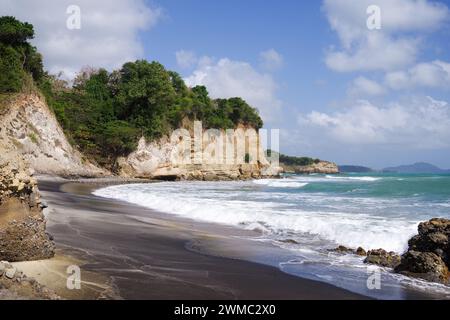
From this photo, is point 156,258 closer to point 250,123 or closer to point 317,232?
point 317,232

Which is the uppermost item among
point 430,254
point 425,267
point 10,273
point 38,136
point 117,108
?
point 117,108

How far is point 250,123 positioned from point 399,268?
6223cm

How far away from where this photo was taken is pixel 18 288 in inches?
183

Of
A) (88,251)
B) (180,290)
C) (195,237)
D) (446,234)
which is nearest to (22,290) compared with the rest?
(180,290)

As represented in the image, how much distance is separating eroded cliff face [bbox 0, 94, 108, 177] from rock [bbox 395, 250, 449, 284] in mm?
28986

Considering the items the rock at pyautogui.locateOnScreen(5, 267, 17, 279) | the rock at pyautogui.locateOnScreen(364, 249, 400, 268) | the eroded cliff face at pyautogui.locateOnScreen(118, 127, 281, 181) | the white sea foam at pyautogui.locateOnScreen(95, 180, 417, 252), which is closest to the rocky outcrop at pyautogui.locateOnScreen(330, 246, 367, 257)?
the rock at pyautogui.locateOnScreen(364, 249, 400, 268)

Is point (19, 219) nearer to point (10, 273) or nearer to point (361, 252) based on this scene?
point (10, 273)

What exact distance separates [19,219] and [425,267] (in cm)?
662

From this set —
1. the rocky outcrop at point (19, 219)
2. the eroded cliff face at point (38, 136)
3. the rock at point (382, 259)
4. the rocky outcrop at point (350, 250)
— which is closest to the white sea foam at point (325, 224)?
the rocky outcrop at point (350, 250)

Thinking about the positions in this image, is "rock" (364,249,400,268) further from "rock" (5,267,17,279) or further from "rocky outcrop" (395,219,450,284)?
"rock" (5,267,17,279)

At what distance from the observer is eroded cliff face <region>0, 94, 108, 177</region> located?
3291 centimetres

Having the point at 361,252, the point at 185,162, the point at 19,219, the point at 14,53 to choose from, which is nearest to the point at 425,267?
the point at 361,252

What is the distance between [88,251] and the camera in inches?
296

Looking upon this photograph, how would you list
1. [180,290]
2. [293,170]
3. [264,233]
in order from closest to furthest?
1. [180,290]
2. [264,233]
3. [293,170]
